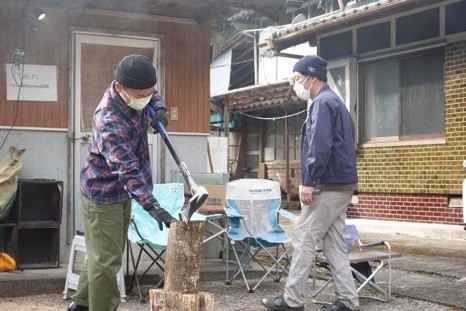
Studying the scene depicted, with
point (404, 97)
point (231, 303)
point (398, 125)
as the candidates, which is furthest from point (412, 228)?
point (231, 303)

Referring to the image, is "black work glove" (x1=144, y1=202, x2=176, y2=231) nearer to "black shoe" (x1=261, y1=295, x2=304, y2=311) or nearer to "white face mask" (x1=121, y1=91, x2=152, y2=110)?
"white face mask" (x1=121, y1=91, x2=152, y2=110)

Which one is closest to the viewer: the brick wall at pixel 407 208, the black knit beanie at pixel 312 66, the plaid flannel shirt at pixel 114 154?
the plaid flannel shirt at pixel 114 154

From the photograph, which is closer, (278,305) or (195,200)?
(195,200)

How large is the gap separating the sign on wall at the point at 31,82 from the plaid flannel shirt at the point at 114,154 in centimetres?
283

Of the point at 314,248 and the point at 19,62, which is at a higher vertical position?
the point at 19,62

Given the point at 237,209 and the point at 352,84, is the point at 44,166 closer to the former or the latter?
the point at 237,209

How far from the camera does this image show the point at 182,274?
3.80 metres

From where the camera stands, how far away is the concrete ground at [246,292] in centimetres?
546

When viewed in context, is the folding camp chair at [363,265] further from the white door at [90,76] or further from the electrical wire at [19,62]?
the electrical wire at [19,62]

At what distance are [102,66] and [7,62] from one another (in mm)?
1011

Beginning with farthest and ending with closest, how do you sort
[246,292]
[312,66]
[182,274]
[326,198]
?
[246,292]
[312,66]
[326,198]
[182,274]

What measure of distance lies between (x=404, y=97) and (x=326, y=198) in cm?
651

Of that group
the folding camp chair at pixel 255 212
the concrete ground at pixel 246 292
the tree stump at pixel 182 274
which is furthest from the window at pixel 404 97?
the tree stump at pixel 182 274

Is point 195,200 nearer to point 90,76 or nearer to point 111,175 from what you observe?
point 111,175
